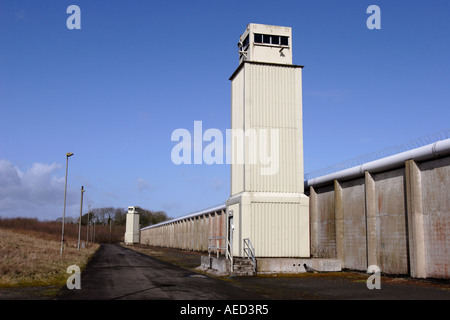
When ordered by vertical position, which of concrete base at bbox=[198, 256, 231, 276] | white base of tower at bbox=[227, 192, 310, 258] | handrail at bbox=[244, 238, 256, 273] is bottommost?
concrete base at bbox=[198, 256, 231, 276]

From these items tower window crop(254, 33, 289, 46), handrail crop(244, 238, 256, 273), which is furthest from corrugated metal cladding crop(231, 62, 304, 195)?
handrail crop(244, 238, 256, 273)

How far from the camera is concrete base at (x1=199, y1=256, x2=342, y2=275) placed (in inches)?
957

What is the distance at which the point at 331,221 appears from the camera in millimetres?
29891

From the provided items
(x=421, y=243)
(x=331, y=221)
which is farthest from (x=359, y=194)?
(x=421, y=243)

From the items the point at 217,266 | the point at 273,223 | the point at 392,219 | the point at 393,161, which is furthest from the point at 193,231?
the point at 393,161

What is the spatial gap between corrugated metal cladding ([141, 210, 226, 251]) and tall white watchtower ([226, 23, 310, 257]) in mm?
26182

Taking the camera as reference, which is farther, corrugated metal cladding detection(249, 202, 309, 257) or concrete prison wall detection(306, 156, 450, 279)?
corrugated metal cladding detection(249, 202, 309, 257)

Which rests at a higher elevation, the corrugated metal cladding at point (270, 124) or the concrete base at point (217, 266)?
the corrugated metal cladding at point (270, 124)

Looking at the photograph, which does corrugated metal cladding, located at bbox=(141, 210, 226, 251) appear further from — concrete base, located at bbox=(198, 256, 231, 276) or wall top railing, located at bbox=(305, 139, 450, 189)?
wall top railing, located at bbox=(305, 139, 450, 189)

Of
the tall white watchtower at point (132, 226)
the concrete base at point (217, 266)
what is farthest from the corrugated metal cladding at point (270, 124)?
the tall white watchtower at point (132, 226)

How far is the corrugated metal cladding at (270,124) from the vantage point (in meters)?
26.5

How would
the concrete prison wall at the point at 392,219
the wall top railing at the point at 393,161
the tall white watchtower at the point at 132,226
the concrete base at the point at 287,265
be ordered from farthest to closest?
the tall white watchtower at the point at 132,226
the concrete base at the point at 287,265
the concrete prison wall at the point at 392,219
the wall top railing at the point at 393,161

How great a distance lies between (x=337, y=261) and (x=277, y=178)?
5949 mm

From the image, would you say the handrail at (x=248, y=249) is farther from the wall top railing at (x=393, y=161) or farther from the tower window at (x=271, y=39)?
the tower window at (x=271, y=39)
